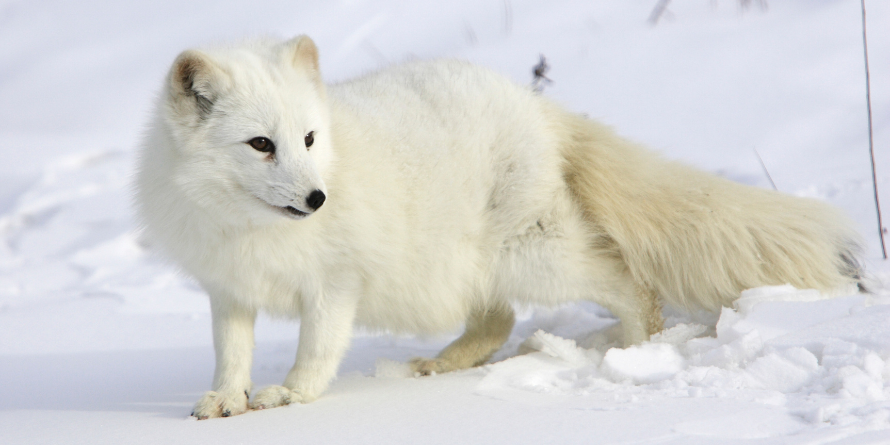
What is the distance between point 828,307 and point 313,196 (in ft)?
6.50

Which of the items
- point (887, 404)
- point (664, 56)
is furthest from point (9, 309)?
point (664, 56)

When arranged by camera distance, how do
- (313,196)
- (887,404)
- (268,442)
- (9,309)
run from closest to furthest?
(887,404), (268,442), (313,196), (9,309)

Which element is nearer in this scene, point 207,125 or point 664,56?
point 207,125

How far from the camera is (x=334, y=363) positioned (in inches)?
116

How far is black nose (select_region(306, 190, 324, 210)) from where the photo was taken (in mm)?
2518

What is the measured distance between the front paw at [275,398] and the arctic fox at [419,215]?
2cm

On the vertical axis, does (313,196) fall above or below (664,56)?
below

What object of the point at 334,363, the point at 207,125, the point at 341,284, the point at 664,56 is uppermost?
the point at 664,56

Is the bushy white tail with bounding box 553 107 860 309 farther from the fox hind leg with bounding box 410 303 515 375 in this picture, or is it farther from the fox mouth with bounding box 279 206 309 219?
the fox mouth with bounding box 279 206 309 219

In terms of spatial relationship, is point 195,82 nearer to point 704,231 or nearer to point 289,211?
point 289,211

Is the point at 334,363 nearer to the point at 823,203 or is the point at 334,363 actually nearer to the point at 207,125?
the point at 207,125

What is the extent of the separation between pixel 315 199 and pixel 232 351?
2.80ft

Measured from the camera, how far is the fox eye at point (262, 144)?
2.60m

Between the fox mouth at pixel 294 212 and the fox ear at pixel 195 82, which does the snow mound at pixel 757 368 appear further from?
the fox ear at pixel 195 82
